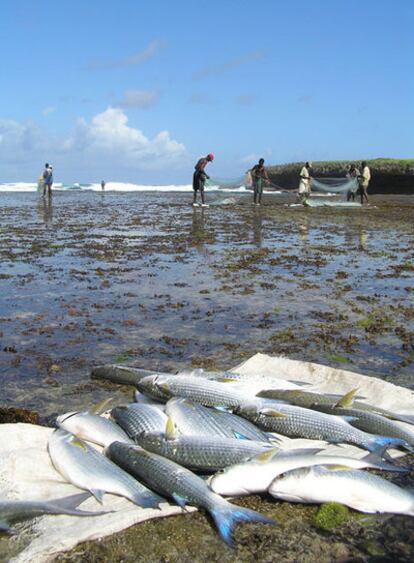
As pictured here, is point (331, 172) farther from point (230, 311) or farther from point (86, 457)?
point (86, 457)

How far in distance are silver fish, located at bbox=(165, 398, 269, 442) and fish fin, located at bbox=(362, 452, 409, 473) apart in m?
0.71

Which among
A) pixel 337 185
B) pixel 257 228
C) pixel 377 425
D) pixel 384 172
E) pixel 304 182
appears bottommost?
pixel 377 425

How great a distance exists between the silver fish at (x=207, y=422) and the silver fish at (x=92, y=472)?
58 cm

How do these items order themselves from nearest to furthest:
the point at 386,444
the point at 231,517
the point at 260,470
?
the point at 231,517 → the point at 260,470 → the point at 386,444

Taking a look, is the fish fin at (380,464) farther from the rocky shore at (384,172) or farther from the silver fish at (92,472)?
the rocky shore at (384,172)

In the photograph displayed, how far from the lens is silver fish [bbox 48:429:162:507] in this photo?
141 inches

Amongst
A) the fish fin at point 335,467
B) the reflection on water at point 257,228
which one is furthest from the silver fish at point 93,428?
the reflection on water at point 257,228

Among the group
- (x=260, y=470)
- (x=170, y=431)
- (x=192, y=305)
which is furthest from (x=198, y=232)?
(x=260, y=470)

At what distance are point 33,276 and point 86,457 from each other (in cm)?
764

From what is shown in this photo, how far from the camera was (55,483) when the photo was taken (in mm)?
3844

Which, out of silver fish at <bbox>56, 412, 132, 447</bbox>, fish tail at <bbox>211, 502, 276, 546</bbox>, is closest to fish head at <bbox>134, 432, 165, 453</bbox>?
silver fish at <bbox>56, 412, 132, 447</bbox>

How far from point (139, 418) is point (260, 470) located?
108 centimetres

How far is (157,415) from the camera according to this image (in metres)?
4.30

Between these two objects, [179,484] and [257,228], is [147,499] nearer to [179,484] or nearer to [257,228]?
[179,484]
